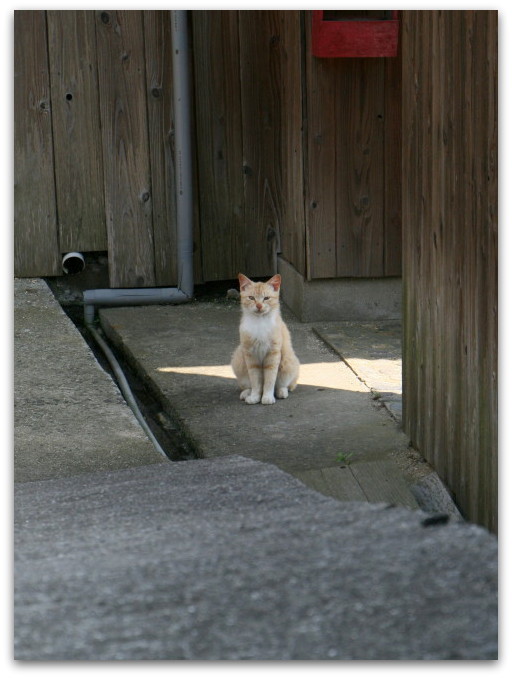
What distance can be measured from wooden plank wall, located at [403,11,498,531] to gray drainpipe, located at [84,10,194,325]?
3.07m

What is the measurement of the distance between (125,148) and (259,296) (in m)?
2.35

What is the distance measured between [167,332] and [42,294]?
1.00 meters

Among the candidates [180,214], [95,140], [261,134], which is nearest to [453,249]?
[180,214]

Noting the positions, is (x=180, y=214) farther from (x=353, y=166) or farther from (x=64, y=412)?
(x=64, y=412)

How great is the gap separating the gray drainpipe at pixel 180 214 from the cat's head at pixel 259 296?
5.05ft

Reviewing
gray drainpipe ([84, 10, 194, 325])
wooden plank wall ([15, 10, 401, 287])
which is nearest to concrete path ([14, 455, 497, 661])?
wooden plank wall ([15, 10, 401, 287])

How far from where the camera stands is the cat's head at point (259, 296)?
5508mm

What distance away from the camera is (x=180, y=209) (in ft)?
23.9

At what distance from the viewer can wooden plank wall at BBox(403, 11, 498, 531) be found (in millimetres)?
3172

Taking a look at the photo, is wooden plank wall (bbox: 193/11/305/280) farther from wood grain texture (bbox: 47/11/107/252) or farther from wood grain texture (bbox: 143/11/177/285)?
wood grain texture (bbox: 47/11/107/252)

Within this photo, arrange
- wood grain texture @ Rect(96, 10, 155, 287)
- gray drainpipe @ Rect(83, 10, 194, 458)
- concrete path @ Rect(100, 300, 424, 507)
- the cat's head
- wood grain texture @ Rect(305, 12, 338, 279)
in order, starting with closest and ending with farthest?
concrete path @ Rect(100, 300, 424, 507)
the cat's head
wood grain texture @ Rect(305, 12, 338, 279)
gray drainpipe @ Rect(83, 10, 194, 458)
wood grain texture @ Rect(96, 10, 155, 287)

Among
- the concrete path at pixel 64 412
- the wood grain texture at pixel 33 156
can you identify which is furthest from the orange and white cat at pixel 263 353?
the wood grain texture at pixel 33 156

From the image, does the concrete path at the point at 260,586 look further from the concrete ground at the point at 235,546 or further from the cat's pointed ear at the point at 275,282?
the cat's pointed ear at the point at 275,282

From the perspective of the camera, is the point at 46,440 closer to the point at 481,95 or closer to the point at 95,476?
the point at 95,476
